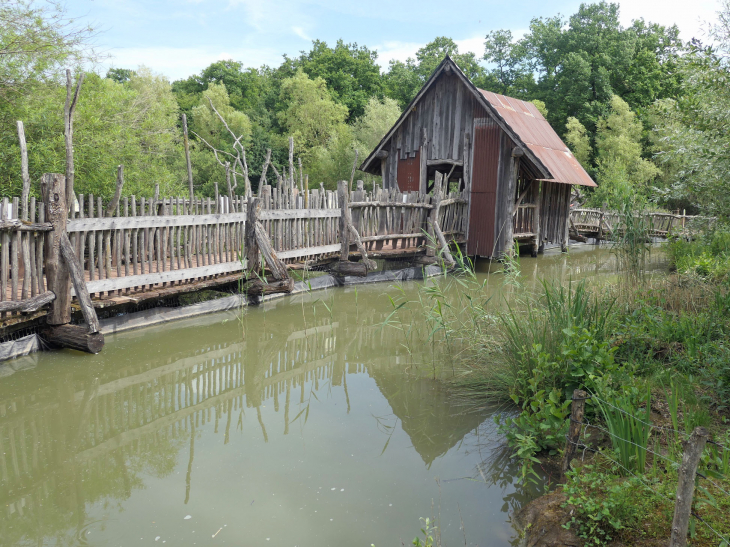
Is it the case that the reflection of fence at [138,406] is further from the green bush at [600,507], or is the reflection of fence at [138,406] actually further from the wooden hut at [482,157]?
the wooden hut at [482,157]

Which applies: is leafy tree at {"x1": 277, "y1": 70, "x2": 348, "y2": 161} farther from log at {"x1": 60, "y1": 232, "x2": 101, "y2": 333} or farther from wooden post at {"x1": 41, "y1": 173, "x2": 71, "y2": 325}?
log at {"x1": 60, "y1": 232, "x2": 101, "y2": 333}

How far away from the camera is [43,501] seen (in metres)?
3.79

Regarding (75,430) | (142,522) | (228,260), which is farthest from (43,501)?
(228,260)

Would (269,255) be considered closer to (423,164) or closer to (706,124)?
(706,124)

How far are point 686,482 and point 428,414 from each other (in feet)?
9.80

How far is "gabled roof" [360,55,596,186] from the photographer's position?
1375 cm

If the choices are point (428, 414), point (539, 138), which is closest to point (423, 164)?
point (539, 138)

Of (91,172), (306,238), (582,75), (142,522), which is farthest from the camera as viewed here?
(582,75)

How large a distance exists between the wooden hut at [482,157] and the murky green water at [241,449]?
27.0ft

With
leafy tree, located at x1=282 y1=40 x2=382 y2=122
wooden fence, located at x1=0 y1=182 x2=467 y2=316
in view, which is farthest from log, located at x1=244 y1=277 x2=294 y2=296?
leafy tree, located at x1=282 y1=40 x2=382 y2=122

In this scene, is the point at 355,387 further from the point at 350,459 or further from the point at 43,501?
the point at 43,501

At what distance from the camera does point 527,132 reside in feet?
50.4

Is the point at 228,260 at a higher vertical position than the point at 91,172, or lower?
lower

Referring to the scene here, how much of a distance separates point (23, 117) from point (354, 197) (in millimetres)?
8034
